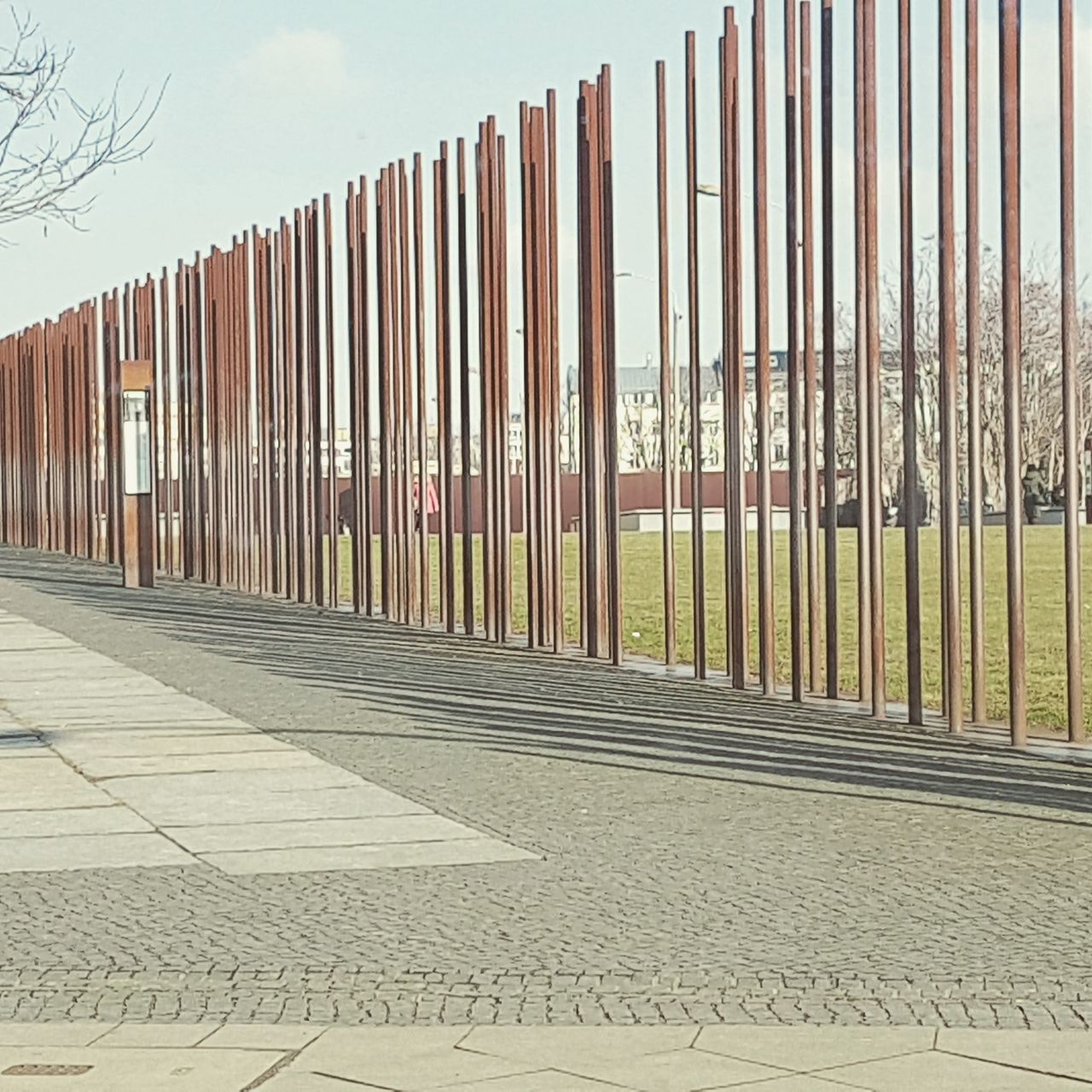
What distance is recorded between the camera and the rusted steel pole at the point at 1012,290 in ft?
35.7

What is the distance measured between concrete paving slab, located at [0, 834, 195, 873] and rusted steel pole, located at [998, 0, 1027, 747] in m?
4.49

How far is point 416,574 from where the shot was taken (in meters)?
20.7

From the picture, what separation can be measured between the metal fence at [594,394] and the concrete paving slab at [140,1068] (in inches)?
244

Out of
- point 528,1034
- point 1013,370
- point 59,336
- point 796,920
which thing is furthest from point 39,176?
point 59,336

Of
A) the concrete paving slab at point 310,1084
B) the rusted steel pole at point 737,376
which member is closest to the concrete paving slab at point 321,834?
the concrete paving slab at point 310,1084

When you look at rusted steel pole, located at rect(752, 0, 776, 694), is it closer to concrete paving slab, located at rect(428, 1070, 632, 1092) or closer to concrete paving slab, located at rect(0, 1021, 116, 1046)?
concrete paving slab, located at rect(0, 1021, 116, 1046)

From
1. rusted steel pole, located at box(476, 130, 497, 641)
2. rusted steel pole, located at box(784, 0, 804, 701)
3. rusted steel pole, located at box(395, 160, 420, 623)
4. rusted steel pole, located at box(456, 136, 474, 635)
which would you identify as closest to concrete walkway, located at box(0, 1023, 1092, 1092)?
rusted steel pole, located at box(784, 0, 804, 701)

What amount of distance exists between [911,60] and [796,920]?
20.3 ft

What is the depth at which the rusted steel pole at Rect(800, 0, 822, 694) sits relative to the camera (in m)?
12.8

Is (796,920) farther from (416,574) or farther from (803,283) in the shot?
(416,574)

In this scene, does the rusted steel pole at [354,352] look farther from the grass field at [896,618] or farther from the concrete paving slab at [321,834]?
the concrete paving slab at [321,834]

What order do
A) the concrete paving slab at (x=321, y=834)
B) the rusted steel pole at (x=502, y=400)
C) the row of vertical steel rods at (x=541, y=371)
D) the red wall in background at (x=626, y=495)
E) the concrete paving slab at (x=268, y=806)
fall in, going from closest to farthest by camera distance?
the concrete paving slab at (x=321, y=834)
the concrete paving slab at (x=268, y=806)
the row of vertical steel rods at (x=541, y=371)
the rusted steel pole at (x=502, y=400)
the red wall in background at (x=626, y=495)

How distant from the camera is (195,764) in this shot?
10312 millimetres

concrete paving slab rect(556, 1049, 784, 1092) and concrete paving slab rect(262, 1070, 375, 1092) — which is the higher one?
concrete paving slab rect(262, 1070, 375, 1092)
